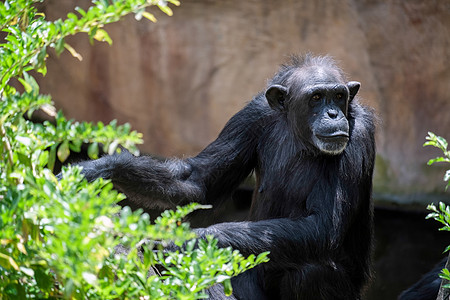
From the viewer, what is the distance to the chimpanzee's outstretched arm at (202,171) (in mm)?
6055

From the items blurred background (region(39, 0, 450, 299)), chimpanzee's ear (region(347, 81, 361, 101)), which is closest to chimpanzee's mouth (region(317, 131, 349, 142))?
chimpanzee's ear (region(347, 81, 361, 101))

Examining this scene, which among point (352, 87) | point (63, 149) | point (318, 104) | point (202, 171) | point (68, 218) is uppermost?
point (352, 87)

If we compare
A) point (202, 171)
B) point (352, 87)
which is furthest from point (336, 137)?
point (202, 171)

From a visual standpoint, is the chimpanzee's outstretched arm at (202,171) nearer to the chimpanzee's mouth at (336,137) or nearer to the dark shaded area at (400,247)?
the chimpanzee's mouth at (336,137)

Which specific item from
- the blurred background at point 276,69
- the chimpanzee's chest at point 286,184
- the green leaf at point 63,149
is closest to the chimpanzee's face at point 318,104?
the chimpanzee's chest at point 286,184

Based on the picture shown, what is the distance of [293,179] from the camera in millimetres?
6168

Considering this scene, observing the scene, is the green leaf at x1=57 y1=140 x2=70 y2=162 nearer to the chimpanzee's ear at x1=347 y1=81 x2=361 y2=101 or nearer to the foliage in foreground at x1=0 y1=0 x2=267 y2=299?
the foliage in foreground at x1=0 y1=0 x2=267 y2=299

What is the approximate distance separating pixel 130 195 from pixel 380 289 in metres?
5.95

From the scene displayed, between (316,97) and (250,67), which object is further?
(250,67)

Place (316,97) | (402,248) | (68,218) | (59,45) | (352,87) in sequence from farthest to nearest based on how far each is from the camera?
(402,248) → (352,87) → (316,97) → (59,45) → (68,218)

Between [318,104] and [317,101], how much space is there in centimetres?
3

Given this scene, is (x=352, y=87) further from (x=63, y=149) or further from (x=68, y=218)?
(x=68, y=218)

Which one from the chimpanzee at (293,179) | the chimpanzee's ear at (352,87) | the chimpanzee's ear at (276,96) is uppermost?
the chimpanzee's ear at (352,87)

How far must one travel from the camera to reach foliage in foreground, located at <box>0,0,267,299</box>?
2.40m
